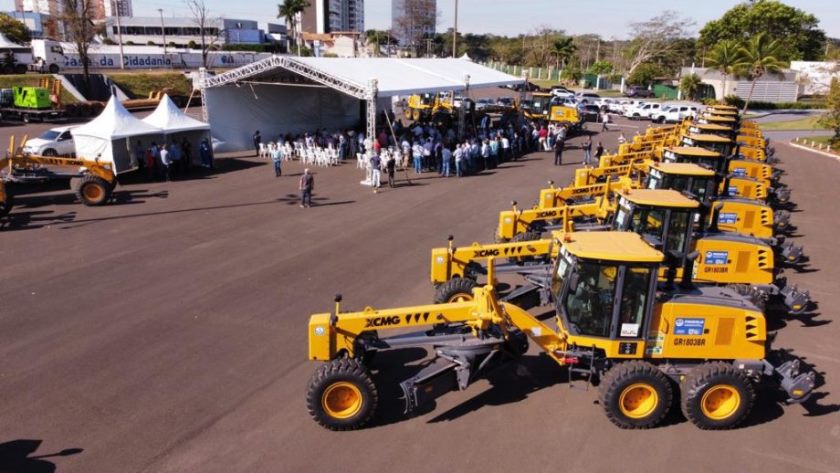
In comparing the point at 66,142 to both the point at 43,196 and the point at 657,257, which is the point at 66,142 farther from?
the point at 657,257

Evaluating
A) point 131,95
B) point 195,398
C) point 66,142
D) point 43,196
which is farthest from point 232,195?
point 131,95

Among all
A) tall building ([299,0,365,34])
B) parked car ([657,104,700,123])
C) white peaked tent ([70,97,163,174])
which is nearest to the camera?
white peaked tent ([70,97,163,174])

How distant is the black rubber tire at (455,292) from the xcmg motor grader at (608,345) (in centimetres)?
231

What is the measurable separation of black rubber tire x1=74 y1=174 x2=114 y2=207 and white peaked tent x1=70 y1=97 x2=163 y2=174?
2574 millimetres

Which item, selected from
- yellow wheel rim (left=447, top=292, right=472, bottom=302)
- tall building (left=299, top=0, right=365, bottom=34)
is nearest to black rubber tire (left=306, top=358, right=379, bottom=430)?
yellow wheel rim (left=447, top=292, right=472, bottom=302)

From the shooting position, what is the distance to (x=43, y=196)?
18.9m

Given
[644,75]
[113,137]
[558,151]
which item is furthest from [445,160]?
[644,75]

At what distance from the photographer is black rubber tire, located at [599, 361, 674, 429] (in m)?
6.89

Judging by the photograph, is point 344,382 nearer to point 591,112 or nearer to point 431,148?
point 431,148

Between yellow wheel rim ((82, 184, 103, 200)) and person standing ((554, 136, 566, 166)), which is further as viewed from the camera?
person standing ((554, 136, 566, 166))

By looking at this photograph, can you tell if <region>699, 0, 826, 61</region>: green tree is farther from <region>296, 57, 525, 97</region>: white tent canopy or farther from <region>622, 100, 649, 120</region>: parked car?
<region>296, 57, 525, 97</region>: white tent canopy

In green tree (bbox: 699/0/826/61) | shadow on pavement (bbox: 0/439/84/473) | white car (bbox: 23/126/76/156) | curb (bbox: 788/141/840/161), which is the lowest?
shadow on pavement (bbox: 0/439/84/473)

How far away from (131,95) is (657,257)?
166 feet

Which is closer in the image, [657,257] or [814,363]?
[657,257]
